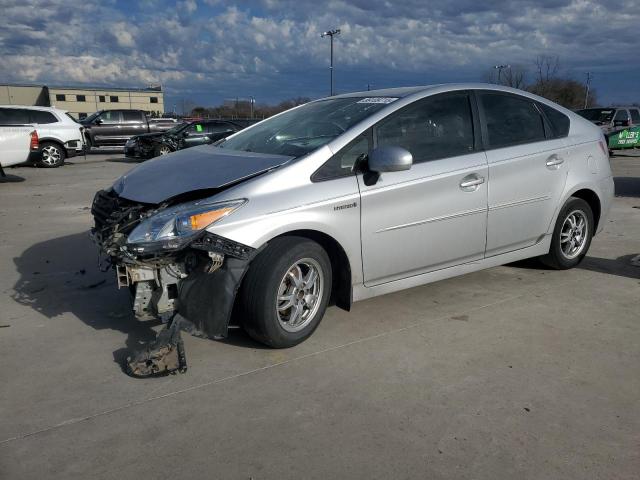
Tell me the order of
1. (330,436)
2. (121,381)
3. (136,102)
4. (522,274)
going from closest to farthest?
(330,436) → (121,381) → (522,274) → (136,102)

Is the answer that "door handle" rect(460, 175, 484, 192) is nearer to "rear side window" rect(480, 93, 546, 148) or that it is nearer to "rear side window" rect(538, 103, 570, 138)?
"rear side window" rect(480, 93, 546, 148)

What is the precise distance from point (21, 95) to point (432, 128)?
87.4m

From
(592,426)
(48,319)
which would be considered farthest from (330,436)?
(48,319)

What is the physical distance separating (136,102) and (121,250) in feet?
290

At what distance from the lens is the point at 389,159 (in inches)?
148

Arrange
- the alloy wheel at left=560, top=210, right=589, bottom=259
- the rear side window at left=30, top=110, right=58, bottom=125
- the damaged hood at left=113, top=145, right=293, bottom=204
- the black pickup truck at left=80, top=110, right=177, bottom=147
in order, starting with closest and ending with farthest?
1. the damaged hood at left=113, top=145, right=293, bottom=204
2. the alloy wheel at left=560, top=210, right=589, bottom=259
3. the rear side window at left=30, top=110, right=58, bottom=125
4. the black pickup truck at left=80, top=110, right=177, bottom=147

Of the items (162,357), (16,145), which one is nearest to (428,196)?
(162,357)

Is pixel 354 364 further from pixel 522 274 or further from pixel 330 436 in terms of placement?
pixel 522 274

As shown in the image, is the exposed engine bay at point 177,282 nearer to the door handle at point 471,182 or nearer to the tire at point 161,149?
the door handle at point 471,182

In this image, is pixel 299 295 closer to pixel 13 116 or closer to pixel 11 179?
pixel 11 179

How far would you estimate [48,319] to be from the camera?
4438 millimetres

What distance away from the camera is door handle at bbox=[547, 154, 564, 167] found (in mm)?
4977

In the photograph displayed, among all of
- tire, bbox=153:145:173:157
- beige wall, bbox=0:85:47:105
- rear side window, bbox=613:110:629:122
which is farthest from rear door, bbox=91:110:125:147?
beige wall, bbox=0:85:47:105

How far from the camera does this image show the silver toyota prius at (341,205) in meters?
3.48
